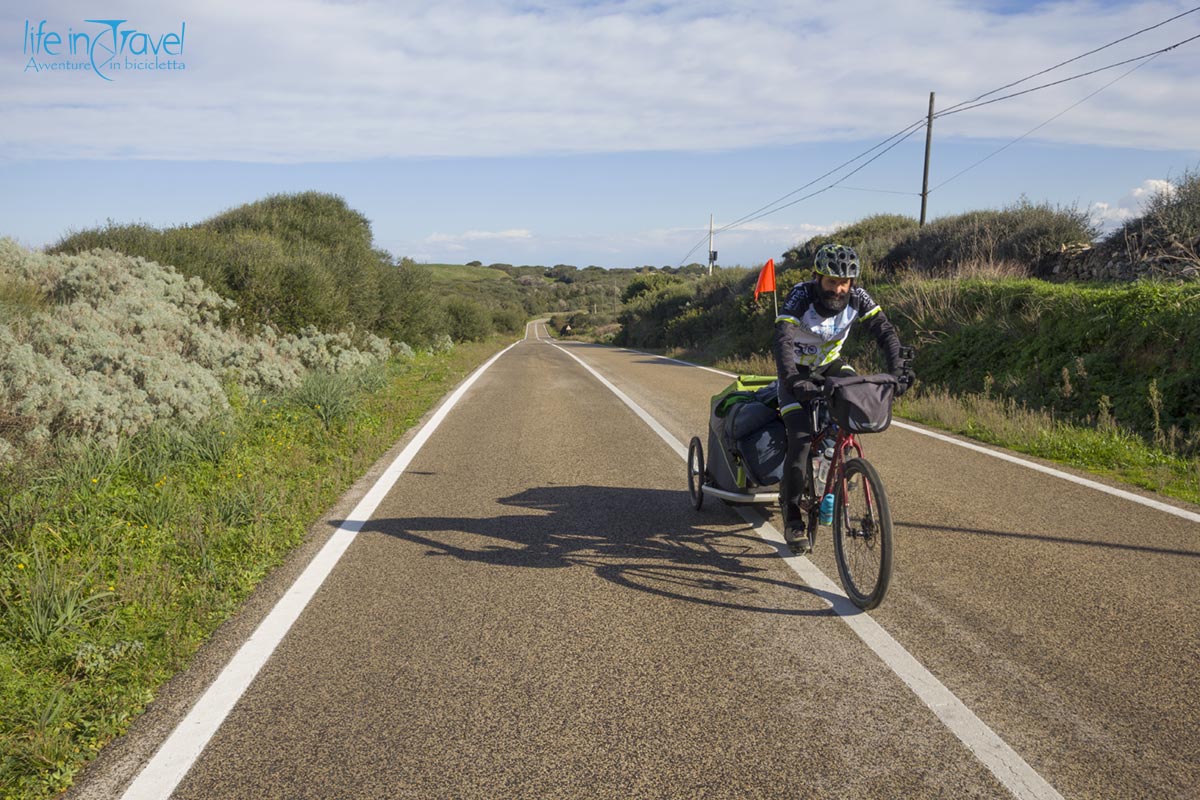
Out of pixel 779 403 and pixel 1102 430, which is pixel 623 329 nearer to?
pixel 1102 430

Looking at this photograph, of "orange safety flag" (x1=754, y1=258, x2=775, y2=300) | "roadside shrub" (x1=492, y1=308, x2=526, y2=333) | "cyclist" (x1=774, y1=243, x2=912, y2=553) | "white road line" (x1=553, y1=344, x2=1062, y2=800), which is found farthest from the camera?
"roadside shrub" (x1=492, y1=308, x2=526, y2=333)

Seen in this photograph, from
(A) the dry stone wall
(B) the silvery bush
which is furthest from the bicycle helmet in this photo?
(A) the dry stone wall

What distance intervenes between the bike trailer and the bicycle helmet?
0.96m

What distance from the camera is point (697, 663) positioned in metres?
3.88

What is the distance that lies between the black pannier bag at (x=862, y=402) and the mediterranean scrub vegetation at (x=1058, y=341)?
440cm

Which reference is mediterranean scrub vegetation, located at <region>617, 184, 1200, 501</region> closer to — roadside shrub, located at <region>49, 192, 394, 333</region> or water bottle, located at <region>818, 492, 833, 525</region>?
water bottle, located at <region>818, 492, 833, 525</region>

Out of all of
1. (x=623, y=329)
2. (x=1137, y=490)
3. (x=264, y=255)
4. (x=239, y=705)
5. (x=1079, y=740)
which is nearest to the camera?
(x=1079, y=740)

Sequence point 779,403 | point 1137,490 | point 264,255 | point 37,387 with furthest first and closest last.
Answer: point 264,255 → point 37,387 → point 1137,490 → point 779,403

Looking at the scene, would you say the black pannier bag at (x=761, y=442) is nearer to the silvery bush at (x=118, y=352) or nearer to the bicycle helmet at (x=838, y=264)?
the bicycle helmet at (x=838, y=264)

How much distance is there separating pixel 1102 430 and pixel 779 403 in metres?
6.33

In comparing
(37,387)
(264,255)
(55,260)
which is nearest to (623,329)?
(264,255)

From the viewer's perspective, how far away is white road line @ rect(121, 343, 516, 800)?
9.96 feet

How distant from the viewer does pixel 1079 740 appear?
3133 mm

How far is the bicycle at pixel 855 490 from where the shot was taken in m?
4.30
